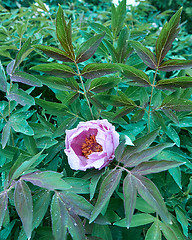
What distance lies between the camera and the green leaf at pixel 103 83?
0.60 metres

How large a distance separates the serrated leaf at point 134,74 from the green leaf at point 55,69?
4.9 inches

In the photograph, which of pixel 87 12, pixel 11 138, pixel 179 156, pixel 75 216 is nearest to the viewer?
pixel 75 216

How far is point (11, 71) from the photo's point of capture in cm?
65

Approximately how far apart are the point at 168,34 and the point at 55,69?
258 mm

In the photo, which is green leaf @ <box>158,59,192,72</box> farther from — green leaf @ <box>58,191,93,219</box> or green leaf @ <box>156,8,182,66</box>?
green leaf @ <box>58,191,93,219</box>

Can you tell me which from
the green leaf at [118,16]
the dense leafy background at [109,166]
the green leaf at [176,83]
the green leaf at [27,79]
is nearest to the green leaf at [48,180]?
the dense leafy background at [109,166]

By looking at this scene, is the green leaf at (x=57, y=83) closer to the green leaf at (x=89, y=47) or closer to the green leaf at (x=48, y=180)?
the green leaf at (x=89, y=47)

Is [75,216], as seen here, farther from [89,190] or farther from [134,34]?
[134,34]

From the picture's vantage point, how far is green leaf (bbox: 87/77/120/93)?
0.60 meters

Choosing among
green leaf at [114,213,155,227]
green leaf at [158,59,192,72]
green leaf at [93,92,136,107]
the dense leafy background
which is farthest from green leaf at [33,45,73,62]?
green leaf at [114,213,155,227]

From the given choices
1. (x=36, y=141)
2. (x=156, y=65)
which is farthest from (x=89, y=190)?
(x=156, y=65)

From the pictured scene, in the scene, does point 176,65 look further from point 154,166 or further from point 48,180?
point 48,180

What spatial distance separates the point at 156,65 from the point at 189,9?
361 cm

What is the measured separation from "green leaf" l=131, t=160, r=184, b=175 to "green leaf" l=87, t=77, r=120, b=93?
0.20m
